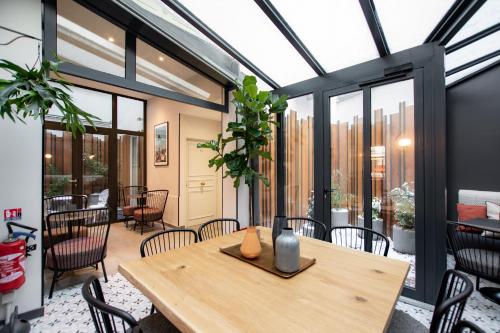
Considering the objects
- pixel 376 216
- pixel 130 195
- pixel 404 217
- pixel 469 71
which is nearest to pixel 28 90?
pixel 376 216

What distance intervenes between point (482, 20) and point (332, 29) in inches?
56.8

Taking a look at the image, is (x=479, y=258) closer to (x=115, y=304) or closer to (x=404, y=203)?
(x=404, y=203)

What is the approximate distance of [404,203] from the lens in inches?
100

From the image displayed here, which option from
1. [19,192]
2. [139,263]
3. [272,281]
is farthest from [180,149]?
[272,281]

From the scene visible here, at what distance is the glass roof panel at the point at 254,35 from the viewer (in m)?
2.30

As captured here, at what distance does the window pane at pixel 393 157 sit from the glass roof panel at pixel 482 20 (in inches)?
27.1

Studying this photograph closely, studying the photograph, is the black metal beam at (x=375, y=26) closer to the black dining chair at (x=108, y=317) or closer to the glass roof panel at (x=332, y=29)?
the glass roof panel at (x=332, y=29)

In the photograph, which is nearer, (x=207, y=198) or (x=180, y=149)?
(x=180, y=149)

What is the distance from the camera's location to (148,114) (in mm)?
6156

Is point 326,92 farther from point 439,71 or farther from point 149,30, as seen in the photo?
point 149,30

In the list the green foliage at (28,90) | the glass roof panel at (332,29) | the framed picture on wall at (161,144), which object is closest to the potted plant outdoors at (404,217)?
the glass roof panel at (332,29)

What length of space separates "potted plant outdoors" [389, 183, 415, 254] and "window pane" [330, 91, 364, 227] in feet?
1.25

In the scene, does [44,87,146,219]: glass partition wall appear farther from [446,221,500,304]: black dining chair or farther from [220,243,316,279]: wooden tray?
[446,221,500,304]: black dining chair

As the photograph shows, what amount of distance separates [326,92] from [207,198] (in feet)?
13.3
